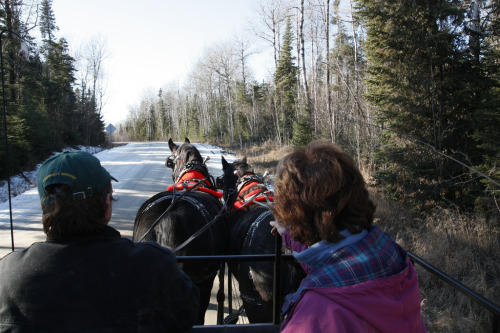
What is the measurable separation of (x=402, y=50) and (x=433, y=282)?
18.6 ft

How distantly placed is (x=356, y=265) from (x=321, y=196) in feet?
0.87

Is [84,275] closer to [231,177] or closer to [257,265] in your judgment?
[257,265]

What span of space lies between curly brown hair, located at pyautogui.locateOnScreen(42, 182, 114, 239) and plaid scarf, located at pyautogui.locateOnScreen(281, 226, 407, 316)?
2.74 ft

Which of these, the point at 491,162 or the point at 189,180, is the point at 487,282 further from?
the point at 189,180

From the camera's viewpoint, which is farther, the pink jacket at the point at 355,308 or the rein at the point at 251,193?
the rein at the point at 251,193

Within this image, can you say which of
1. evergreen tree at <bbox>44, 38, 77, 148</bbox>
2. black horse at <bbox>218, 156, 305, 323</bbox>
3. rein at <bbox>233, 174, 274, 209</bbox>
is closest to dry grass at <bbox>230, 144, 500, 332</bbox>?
rein at <bbox>233, 174, 274, 209</bbox>

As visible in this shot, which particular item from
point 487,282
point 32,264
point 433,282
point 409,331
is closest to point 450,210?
point 487,282

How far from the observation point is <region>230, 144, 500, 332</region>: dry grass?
3613 millimetres

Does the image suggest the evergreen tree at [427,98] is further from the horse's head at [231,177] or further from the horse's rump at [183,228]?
the horse's rump at [183,228]

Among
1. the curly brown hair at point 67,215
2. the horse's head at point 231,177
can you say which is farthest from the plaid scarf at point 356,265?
the horse's head at point 231,177

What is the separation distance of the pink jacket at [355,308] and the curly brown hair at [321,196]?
197mm

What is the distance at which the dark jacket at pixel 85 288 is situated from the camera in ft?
3.60

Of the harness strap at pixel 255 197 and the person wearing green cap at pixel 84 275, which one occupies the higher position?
the person wearing green cap at pixel 84 275

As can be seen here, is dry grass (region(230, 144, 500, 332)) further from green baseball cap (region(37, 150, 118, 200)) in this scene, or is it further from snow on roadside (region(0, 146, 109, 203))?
snow on roadside (region(0, 146, 109, 203))
